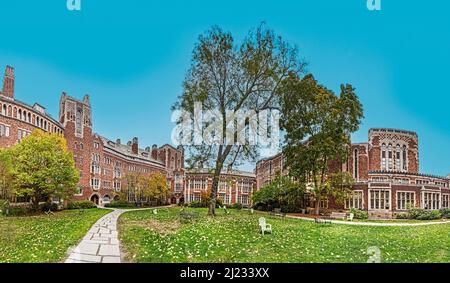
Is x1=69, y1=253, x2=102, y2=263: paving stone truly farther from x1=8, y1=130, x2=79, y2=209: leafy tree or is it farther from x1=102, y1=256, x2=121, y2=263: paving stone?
x1=8, y1=130, x2=79, y2=209: leafy tree

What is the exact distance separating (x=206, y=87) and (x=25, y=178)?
12388 mm

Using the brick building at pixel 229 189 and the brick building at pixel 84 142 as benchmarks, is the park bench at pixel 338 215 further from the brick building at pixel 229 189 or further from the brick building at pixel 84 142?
the brick building at pixel 229 189

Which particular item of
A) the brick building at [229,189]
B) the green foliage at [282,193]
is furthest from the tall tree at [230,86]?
the brick building at [229,189]

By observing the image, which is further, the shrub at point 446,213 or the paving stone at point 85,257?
the shrub at point 446,213

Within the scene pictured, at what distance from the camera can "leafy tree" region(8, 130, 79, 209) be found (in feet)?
54.1

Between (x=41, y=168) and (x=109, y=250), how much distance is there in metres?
14.5

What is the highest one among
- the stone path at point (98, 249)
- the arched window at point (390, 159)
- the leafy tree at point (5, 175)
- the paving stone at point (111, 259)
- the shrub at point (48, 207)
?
the arched window at point (390, 159)

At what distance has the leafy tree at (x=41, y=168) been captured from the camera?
16.5m

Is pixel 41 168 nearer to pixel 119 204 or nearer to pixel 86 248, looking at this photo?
pixel 119 204

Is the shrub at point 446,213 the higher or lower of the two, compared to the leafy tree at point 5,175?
lower

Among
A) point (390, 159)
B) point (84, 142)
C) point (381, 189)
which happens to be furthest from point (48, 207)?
point (381, 189)

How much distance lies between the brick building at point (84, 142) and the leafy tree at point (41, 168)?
0.79 meters

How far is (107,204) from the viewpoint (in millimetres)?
12641
